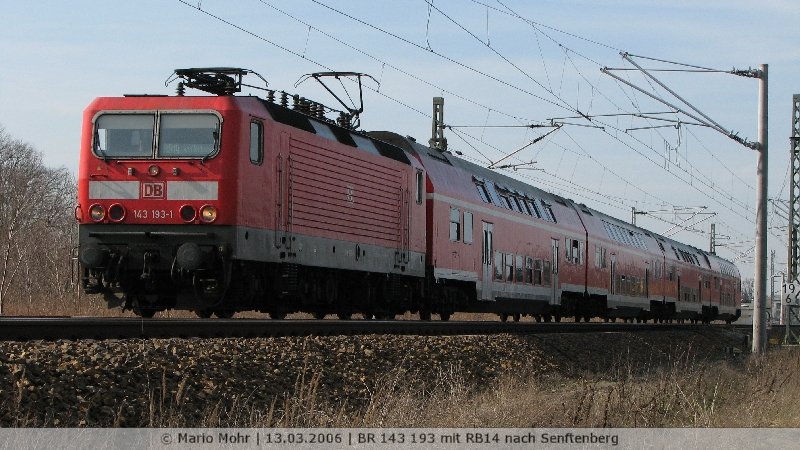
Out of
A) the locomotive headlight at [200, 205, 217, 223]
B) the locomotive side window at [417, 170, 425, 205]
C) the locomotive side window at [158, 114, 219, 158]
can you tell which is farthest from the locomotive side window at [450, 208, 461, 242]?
the locomotive headlight at [200, 205, 217, 223]

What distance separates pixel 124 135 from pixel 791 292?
18769mm

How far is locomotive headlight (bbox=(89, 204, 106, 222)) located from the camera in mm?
15328

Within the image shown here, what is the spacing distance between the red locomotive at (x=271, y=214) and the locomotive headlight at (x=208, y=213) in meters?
0.01

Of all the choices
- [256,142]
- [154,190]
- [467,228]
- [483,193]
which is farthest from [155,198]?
[483,193]

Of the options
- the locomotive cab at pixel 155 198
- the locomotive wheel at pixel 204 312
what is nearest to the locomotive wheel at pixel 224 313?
the locomotive wheel at pixel 204 312

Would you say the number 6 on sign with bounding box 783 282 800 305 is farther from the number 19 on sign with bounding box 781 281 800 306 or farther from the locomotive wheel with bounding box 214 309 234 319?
the locomotive wheel with bounding box 214 309 234 319

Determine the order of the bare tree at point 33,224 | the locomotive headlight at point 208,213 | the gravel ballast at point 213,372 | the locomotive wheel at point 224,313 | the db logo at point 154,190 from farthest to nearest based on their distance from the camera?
1. the bare tree at point 33,224
2. the locomotive wheel at point 224,313
3. the db logo at point 154,190
4. the locomotive headlight at point 208,213
5. the gravel ballast at point 213,372

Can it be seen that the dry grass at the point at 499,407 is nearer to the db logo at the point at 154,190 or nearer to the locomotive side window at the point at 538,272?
the db logo at the point at 154,190

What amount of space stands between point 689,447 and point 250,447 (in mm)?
4051

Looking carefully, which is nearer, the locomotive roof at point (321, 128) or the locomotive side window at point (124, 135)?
→ the locomotive side window at point (124, 135)

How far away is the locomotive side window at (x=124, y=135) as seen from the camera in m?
15.6

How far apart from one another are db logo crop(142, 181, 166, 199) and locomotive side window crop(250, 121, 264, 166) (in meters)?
1.33

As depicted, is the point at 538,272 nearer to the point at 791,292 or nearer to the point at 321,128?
the point at 791,292

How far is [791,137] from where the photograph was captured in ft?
120
